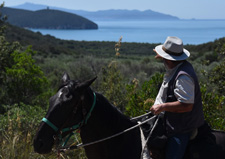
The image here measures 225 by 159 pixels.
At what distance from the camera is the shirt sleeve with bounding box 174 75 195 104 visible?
2801 millimetres

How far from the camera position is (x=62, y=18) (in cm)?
19412

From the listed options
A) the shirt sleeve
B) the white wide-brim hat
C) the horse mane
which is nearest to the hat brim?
the white wide-brim hat

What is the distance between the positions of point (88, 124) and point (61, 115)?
35 centimetres

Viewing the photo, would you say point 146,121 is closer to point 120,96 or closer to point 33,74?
point 120,96

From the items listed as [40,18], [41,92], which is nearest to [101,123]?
[41,92]

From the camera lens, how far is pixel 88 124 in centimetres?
296

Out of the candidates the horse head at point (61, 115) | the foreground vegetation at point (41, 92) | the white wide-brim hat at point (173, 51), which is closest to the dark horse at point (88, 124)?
the horse head at point (61, 115)

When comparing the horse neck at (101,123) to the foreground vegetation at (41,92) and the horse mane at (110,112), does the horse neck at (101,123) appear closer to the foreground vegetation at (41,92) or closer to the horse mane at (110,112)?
the horse mane at (110,112)

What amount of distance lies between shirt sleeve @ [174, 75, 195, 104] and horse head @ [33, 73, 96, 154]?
0.90 meters

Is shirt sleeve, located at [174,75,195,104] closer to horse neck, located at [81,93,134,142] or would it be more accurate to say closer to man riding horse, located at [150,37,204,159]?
man riding horse, located at [150,37,204,159]

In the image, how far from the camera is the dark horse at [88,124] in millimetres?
2736

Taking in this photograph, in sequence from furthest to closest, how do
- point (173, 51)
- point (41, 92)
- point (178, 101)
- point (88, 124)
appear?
1. point (41, 92)
2. point (173, 51)
3. point (88, 124)
4. point (178, 101)

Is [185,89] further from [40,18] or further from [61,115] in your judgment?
[40,18]

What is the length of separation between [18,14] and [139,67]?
16635 cm
